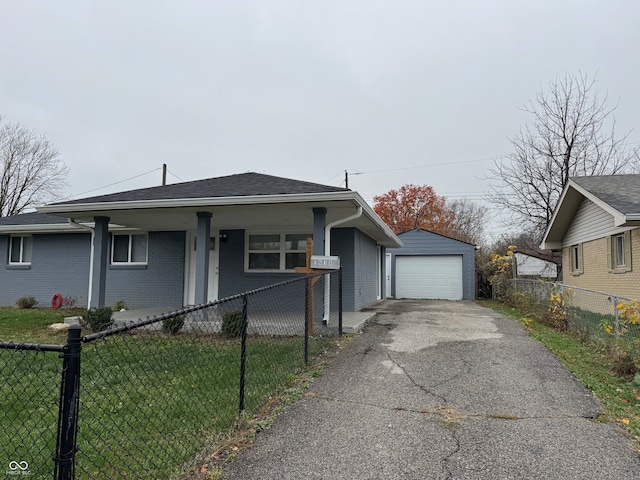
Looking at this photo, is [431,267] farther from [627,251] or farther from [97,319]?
[97,319]

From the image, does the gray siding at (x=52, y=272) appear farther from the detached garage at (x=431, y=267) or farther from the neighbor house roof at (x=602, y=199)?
the neighbor house roof at (x=602, y=199)

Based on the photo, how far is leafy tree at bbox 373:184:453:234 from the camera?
1316 inches

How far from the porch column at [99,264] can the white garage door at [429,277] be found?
12.2 meters

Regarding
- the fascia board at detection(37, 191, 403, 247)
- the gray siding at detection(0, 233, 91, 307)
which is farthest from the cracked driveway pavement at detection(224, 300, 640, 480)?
the gray siding at detection(0, 233, 91, 307)

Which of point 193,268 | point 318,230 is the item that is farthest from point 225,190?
point 193,268

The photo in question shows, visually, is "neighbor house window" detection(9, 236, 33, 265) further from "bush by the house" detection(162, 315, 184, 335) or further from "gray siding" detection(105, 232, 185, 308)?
"bush by the house" detection(162, 315, 184, 335)

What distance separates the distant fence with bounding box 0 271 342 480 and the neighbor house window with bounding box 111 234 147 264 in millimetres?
5811

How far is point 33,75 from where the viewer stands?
47.0 ft

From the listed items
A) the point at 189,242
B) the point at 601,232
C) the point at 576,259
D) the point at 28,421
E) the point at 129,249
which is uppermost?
the point at 601,232

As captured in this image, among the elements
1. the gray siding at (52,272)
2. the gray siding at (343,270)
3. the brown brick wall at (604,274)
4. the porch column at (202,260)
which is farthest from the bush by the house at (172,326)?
the brown brick wall at (604,274)

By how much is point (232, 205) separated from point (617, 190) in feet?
30.2

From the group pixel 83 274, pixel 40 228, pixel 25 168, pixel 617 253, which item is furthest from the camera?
pixel 25 168

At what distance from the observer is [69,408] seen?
5.65 feet

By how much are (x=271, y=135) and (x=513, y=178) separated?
38.0 ft
